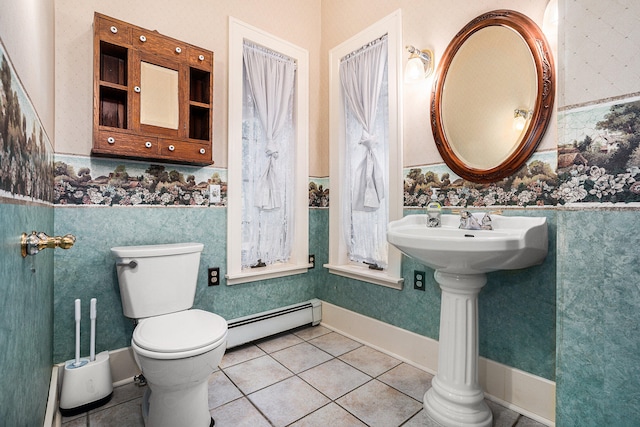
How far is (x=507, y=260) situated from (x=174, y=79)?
1929 millimetres

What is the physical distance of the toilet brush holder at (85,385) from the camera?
1462 millimetres

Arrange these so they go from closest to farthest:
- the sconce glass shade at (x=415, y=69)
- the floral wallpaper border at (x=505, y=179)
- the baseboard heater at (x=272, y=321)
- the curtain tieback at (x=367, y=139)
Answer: the floral wallpaper border at (x=505, y=179) → the sconce glass shade at (x=415, y=69) → the baseboard heater at (x=272, y=321) → the curtain tieback at (x=367, y=139)

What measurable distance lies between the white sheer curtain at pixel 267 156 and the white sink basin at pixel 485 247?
3.90 feet

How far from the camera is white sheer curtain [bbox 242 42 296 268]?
2.31 metres

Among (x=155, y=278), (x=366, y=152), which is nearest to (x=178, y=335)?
(x=155, y=278)

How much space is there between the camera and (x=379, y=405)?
1570 mm

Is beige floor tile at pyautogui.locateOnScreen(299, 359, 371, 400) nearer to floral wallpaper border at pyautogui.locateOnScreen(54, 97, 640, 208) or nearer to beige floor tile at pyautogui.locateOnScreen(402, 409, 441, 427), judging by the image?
beige floor tile at pyautogui.locateOnScreen(402, 409, 441, 427)

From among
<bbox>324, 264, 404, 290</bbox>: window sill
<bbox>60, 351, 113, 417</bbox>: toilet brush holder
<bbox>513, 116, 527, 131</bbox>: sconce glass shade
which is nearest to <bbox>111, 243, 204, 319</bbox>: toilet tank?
<bbox>60, 351, 113, 417</bbox>: toilet brush holder

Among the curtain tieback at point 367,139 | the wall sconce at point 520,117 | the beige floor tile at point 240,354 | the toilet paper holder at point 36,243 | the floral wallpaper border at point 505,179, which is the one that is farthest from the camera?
the curtain tieback at point 367,139

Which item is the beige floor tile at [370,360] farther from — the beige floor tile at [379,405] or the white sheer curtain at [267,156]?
the white sheer curtain at [267,156]

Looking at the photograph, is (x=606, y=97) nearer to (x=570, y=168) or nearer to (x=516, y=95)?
(x=570, y=168)

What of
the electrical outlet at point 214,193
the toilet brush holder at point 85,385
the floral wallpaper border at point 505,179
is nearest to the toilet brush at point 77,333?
the toilet brush holder at point 85,385

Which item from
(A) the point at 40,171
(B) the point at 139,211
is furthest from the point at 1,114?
(B) the point at 139,211

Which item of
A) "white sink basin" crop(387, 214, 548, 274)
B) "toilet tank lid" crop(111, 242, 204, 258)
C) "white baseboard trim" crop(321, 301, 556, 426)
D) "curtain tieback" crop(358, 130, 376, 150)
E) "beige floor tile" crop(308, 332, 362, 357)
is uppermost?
"curtain tieback" crop(358, 130, 376, 150)
